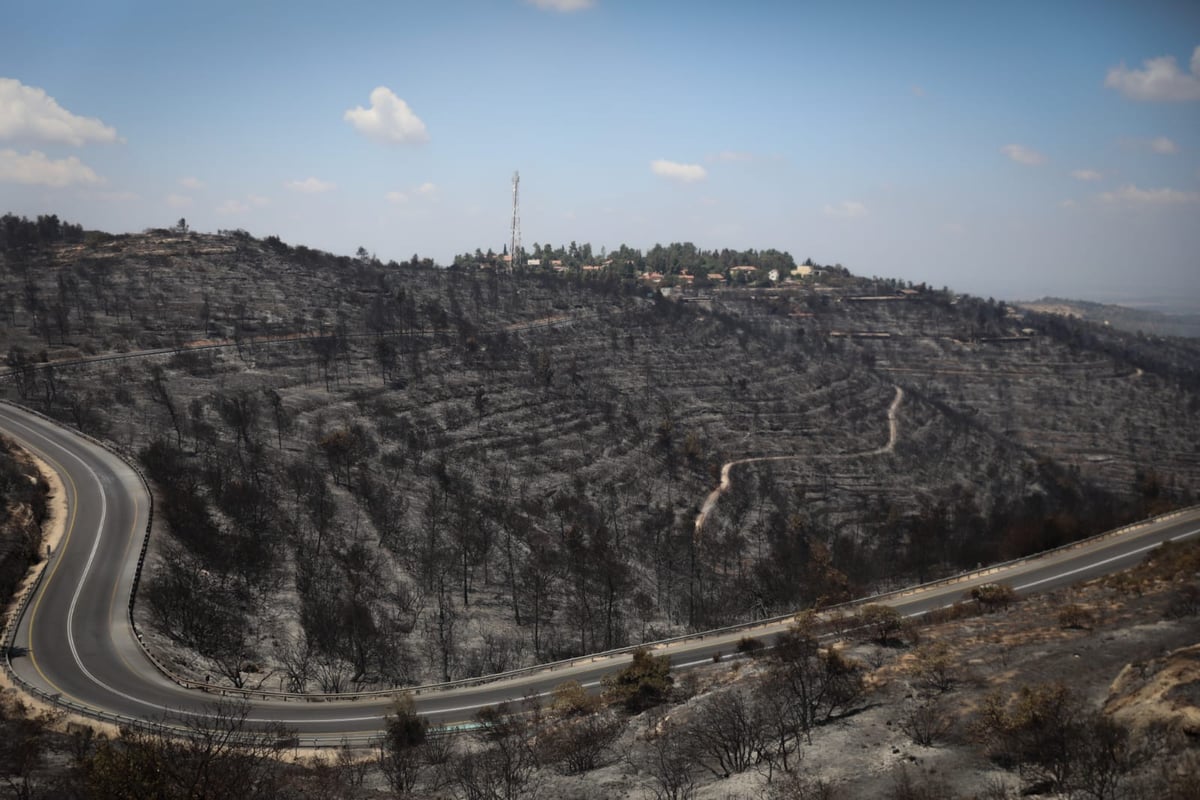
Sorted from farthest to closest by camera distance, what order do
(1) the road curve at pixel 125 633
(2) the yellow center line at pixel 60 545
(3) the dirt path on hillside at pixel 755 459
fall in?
(3) the dirt path on hillside at pixel 755 459 → (2) the yellow center line at pixel 60 545 → (1) the road curve at pixel 125 633

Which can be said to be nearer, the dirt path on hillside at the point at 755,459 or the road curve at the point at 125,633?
the road curve at the point at 125,633

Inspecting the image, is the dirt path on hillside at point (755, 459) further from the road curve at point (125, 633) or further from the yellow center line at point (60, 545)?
the yellow center line at point (60, 545)

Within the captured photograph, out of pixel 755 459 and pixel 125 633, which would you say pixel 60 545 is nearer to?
pixel 125 633

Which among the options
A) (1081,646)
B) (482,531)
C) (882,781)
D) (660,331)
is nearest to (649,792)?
(882,781)

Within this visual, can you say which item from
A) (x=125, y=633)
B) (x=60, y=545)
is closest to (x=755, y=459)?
(x=125, y=633)

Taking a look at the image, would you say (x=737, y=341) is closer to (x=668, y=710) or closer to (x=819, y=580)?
(x=819, y=580)

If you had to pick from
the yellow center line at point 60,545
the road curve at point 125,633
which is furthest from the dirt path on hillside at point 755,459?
the yellow center line at point 60,545
